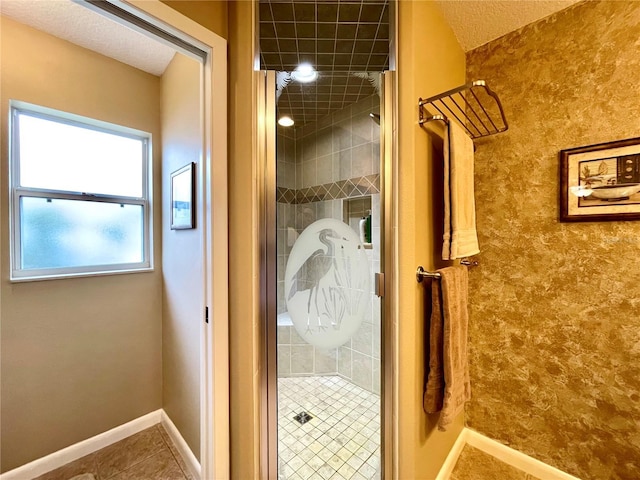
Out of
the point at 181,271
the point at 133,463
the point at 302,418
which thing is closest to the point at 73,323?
the point at 181,271

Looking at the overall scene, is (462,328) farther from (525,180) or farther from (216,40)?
(216,40)

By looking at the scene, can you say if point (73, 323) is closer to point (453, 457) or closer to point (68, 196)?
point (68, 196)

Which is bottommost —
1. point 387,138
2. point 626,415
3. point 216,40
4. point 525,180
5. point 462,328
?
point 626,415

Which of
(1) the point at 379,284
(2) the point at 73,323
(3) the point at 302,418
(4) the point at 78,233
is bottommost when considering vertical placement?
(3) the point at 302,418

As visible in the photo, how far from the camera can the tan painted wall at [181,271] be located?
1.37m

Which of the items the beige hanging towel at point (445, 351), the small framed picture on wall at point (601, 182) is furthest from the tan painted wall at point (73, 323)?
the small framed picture on wall at point (601, 182)

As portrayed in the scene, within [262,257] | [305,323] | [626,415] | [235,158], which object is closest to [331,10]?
[235,158]

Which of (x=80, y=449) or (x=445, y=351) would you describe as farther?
(x=80, y=449)

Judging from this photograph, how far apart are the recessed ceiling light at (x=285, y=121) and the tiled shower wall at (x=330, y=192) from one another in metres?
A: 0.03

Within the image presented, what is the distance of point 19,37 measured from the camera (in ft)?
4.34

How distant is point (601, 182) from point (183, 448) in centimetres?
261

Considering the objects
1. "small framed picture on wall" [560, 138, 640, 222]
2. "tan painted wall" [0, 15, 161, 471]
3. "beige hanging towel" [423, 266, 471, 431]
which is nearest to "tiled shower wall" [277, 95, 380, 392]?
"beige hanging towel" [423, 266, 471, 431]

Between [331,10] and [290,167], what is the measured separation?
0.77m

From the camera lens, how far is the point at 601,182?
3.74 feet
